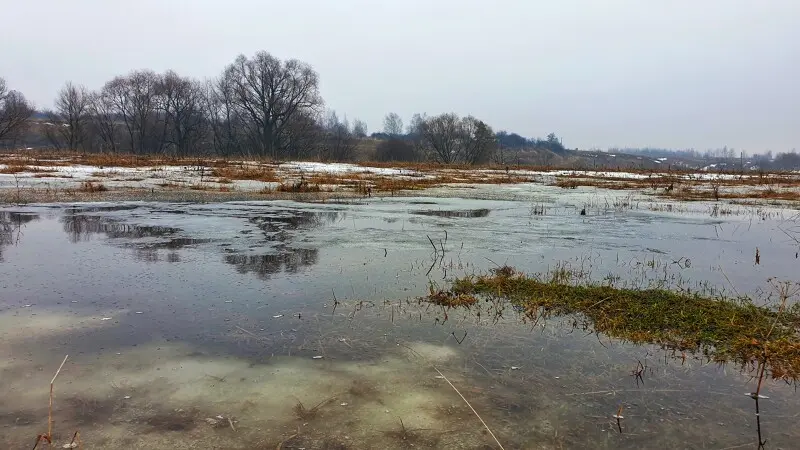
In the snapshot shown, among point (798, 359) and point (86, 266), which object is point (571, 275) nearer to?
point (798, 359)

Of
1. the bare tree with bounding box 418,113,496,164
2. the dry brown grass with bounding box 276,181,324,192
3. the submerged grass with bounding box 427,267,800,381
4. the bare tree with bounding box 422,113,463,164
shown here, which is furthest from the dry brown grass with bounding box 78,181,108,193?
the bare tree with bounding box 422,113,463,164

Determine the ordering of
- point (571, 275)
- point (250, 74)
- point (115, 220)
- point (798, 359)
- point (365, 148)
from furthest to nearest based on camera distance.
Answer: point (365, 148), point (250, 74), point (115, 220), point (571, 275), point (798, 359)

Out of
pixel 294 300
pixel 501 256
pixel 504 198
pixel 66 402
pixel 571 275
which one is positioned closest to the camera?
pixel 66 402

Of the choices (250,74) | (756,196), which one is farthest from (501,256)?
(250,74)

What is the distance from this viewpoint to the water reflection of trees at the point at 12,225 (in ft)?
25.2

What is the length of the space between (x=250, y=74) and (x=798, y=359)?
64.7 meters

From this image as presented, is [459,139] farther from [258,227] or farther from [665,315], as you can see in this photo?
[665,315]

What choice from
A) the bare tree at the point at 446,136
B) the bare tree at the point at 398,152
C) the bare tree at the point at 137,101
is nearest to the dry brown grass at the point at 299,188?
the bare tree at the point at 446,136

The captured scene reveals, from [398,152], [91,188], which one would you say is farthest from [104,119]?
[91,188]

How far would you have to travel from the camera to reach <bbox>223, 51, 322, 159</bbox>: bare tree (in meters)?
60.6

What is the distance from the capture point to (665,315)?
4680mm

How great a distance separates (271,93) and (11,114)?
28556 mm

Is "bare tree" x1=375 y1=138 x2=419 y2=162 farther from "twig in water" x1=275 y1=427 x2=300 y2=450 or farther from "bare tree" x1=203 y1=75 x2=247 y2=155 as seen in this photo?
"twig in water" x1=275 y1=427 x2=300 y2=450

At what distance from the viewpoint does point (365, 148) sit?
90.4 metres
